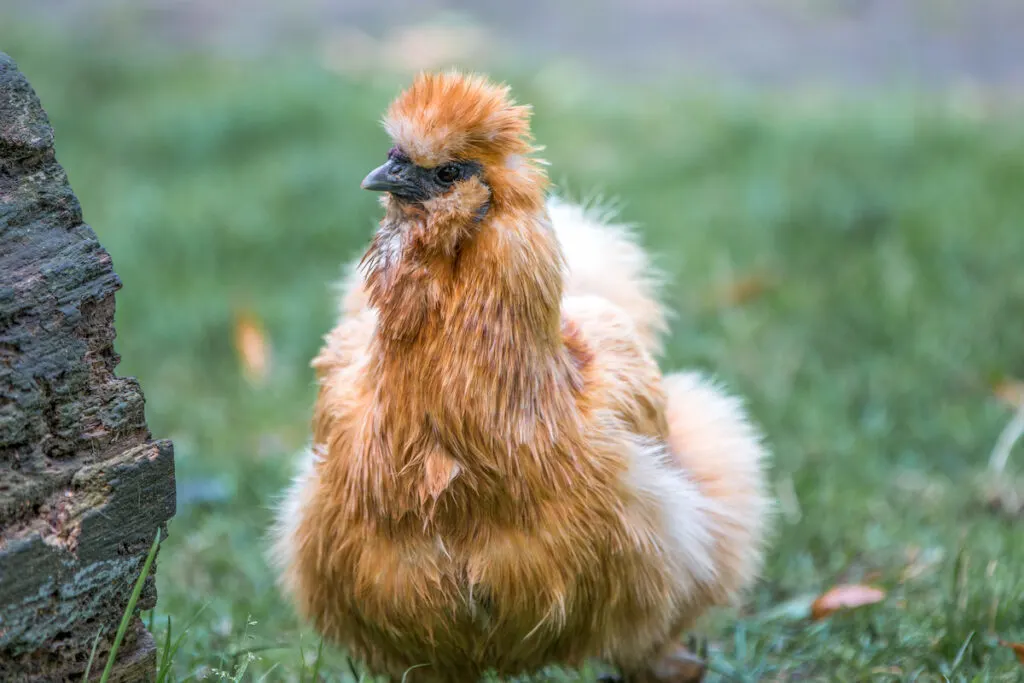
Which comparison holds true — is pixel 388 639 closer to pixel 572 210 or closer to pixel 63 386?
pixel 63 386

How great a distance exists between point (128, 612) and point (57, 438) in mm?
411

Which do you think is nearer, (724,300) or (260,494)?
(260,494)

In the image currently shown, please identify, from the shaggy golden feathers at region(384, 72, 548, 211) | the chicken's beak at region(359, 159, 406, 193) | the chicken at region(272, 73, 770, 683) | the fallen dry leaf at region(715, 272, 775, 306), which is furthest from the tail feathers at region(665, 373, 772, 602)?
the fallen dry leaf at region(715, 272, 775, 306)

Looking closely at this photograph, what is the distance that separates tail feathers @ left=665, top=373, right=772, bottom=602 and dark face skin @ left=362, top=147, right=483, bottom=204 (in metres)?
1.19

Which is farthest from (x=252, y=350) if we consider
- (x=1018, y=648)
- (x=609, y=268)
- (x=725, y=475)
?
(x=1018, y=648)

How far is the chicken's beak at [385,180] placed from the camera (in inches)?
110

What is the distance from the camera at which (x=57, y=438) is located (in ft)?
8.24

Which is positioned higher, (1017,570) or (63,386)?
(63,386)

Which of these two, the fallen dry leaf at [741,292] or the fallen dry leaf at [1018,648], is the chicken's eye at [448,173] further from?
the fallen dry leaf at [741,292]

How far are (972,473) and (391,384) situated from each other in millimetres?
3104

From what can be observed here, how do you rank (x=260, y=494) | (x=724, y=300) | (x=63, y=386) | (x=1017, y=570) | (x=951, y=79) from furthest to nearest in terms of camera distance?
(x=951, y=79), (x=724, y=300), (x=260, y=494), (x=1017, y=570), (x=63, y=386)

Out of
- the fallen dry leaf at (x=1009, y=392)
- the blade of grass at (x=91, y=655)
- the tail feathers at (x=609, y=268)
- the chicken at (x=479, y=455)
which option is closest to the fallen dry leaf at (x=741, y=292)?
the fallen dry leaf at (x=1009, y=392)

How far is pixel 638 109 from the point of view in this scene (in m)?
8.45

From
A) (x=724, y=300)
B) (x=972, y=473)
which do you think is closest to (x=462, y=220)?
(x=972, y=473)
